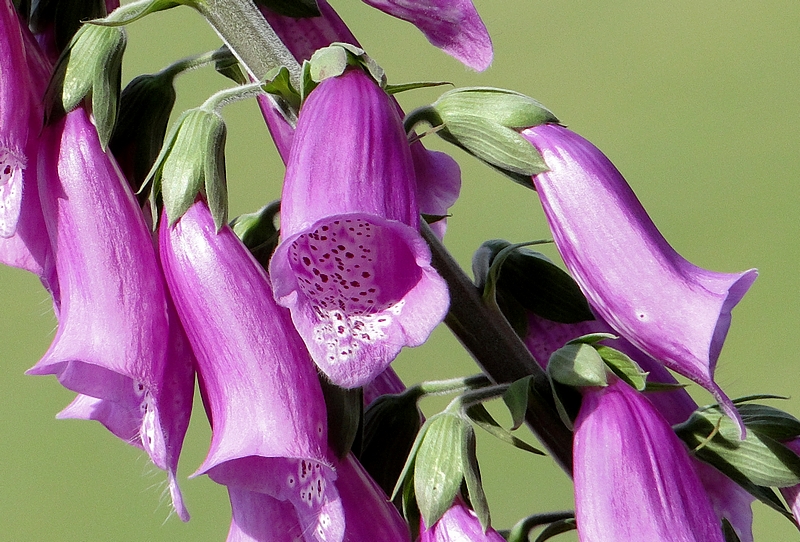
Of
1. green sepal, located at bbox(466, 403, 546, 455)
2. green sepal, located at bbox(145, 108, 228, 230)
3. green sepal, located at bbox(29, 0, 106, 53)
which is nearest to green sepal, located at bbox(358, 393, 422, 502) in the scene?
green sepal, located at bbox(466, 403, 546, 455)

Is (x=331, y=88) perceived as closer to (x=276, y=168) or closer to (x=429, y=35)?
(x=429, y=35)

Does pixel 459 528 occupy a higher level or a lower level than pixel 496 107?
lower

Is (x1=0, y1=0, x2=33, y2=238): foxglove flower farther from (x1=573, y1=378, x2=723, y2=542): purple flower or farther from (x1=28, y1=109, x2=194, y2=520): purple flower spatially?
(x1=573, y1=378, x2=723, y2=542): purple flower

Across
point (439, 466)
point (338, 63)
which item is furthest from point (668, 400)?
point (338, 63)

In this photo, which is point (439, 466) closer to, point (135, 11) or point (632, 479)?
point (632, 479)

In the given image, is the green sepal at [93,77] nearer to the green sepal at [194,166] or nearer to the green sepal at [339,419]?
the green sepal at [194,166]

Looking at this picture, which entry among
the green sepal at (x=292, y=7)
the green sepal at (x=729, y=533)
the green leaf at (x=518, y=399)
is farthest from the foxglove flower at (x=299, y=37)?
the green sepal at (x=729, y=533)
